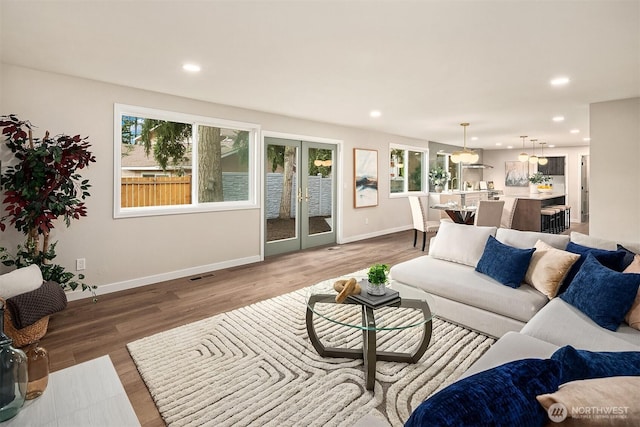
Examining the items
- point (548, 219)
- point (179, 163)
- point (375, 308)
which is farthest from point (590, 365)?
point (548, 219)

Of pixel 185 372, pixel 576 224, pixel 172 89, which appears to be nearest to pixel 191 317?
pixel 185 372

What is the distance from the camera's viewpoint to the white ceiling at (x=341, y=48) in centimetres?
224

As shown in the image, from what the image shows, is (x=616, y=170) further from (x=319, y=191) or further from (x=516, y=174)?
(x=516, y=174)

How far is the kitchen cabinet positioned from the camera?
34.4 ft

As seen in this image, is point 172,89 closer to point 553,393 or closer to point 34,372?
point 34,372

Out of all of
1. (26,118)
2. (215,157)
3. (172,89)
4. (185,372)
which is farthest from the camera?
(215,157)

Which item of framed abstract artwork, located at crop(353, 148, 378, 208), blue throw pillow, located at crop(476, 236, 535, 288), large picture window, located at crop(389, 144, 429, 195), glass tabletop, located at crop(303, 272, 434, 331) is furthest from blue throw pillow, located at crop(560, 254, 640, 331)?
large picture window, located at crop(389, 144, 429, 195)

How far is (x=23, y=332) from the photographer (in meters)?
2.55

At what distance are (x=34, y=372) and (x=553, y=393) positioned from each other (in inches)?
60.2

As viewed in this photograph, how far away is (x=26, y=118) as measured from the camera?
10.8ft

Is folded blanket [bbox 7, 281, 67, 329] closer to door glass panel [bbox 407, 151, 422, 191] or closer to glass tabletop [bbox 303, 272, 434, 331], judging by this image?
glass tabletop [bbox 303, 272, 434, 331]

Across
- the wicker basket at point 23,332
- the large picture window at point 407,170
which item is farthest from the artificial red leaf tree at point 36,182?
the large picture window at point 407,170

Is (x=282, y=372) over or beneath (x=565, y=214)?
beneath

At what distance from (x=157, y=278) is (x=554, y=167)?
11708 millimetres
